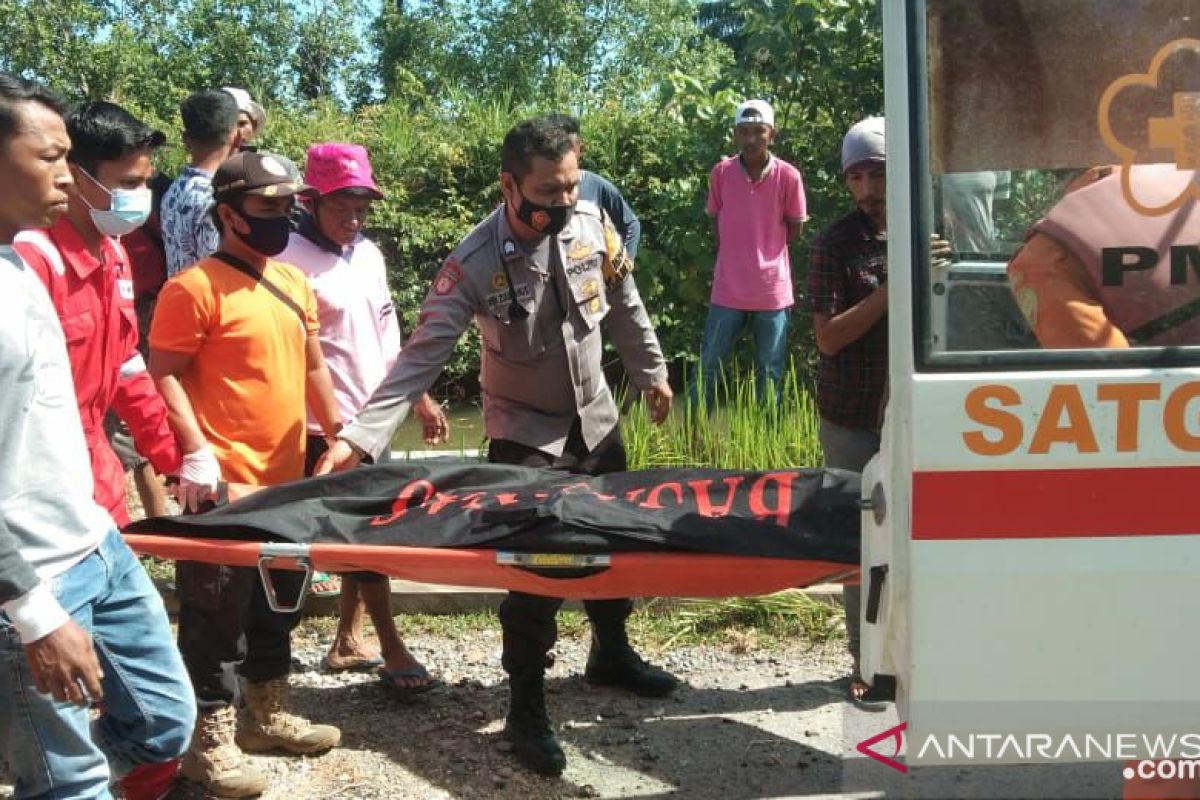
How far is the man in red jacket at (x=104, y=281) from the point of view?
10.5ft

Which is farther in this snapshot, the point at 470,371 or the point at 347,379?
the point at 470,371

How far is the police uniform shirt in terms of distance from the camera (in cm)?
399

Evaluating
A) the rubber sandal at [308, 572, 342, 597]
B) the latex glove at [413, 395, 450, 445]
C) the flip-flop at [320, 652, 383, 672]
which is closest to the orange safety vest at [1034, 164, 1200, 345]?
the latex glove at [413, 395, 450, 445]

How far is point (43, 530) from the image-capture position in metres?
2.60

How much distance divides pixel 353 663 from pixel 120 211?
2025mm

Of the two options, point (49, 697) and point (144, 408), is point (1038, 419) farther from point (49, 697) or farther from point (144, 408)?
point (144, 408)

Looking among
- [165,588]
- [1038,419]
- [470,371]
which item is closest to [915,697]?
[1038,419]

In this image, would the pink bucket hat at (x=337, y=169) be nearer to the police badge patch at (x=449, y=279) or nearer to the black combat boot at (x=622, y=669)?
the police badge patch at (x=449, y=279)

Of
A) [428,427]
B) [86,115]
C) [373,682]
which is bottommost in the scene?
[373,682]

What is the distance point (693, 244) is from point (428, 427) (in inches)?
214

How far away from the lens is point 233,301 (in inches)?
152

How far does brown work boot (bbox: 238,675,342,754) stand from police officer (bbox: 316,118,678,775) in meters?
0.62

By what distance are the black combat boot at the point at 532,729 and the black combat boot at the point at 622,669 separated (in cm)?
58

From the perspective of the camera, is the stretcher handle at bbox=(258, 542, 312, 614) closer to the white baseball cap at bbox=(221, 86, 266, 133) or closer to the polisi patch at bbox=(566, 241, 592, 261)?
the polisi patch at bbox=(566, 241, 592, 261)
